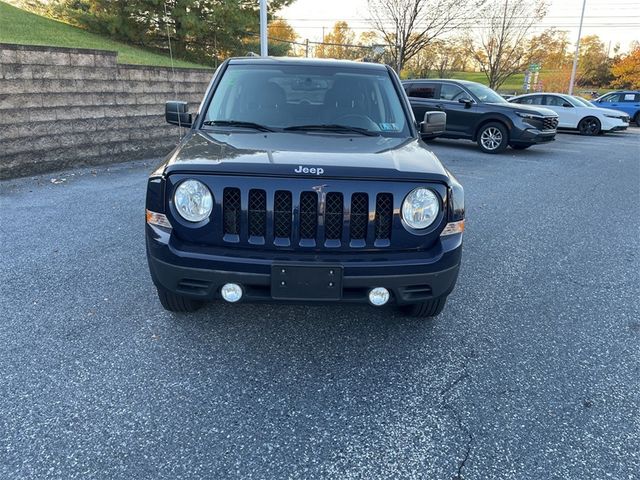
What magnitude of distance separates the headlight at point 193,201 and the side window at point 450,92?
34.9 ft

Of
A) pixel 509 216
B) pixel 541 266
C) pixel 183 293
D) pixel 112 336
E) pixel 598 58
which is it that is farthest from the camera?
pixel 598 58

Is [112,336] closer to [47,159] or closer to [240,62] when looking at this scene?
[240,62]

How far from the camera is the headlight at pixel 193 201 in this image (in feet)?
8.07

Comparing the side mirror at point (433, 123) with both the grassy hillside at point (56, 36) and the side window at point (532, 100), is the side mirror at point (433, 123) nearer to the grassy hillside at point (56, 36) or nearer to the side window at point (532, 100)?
the grassy hillside at point (56, 36)

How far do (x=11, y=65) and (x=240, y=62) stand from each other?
4.69m

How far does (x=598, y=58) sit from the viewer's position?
52.9 meters

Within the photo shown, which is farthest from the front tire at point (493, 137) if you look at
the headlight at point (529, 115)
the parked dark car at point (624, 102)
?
the parked dark car at point (624, 102)

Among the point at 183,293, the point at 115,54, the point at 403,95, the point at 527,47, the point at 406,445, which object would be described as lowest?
the point at 406,445

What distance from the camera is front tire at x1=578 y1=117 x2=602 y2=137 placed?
1681 cm

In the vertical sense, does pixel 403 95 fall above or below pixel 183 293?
above

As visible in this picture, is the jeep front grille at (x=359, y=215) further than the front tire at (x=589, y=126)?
No

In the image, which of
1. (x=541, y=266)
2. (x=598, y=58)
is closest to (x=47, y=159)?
(x=541, y=266)

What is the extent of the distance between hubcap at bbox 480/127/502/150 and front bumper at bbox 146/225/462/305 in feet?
32.1

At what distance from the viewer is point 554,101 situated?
55.0ft
